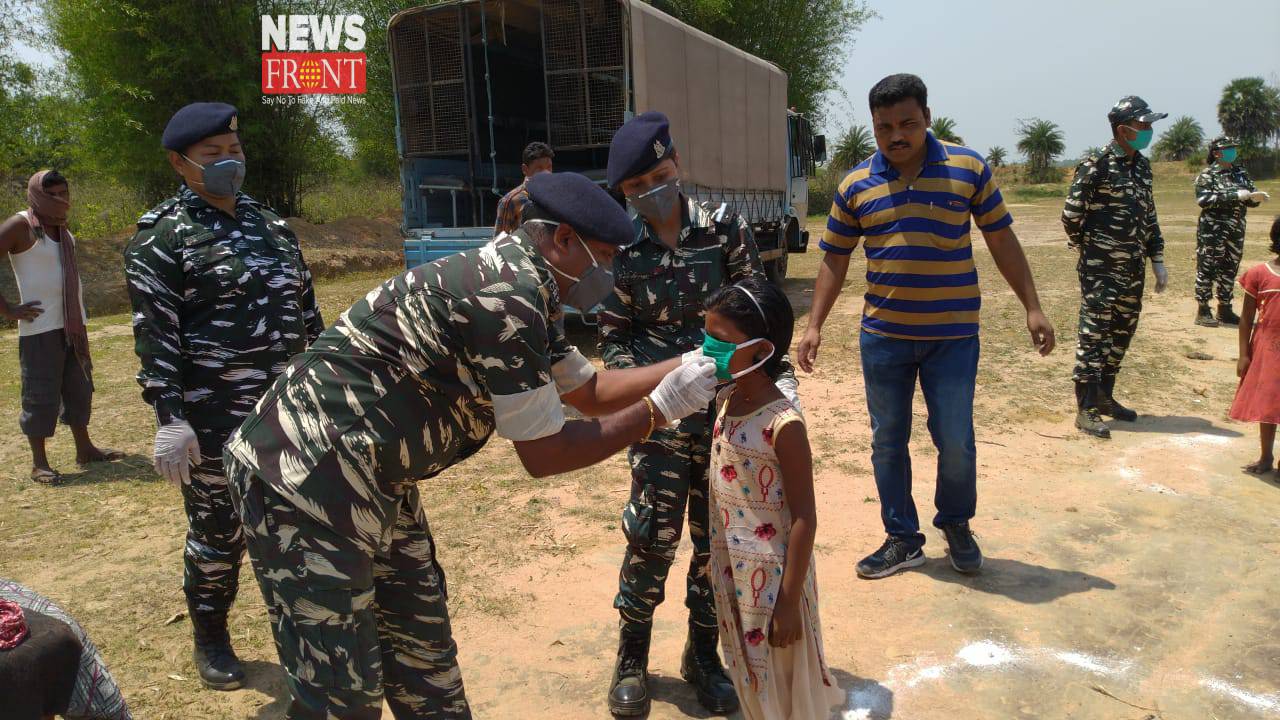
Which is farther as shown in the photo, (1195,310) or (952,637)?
(1195,310)

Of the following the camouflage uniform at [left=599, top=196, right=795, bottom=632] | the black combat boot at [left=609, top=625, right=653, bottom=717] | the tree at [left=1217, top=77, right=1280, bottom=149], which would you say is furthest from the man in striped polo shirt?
the tree at [left=1217, top=77, right=1280, bottom=149]

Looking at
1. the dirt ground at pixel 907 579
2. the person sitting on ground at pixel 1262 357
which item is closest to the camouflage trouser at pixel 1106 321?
the dirt ground at pixel 907 579

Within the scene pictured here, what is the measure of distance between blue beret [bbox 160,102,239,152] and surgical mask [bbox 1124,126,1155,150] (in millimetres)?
5335

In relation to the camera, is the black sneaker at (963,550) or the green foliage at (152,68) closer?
the black sneaker at (963,550)

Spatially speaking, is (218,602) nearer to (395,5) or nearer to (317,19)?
(317,19)

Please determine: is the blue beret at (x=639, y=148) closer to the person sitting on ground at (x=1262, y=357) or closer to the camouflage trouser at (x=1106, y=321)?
the person sitting on ground at (x=1262, y=357)

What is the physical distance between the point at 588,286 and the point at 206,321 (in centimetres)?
173

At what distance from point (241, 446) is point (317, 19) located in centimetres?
1924

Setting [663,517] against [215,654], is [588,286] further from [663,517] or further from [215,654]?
[215,654]

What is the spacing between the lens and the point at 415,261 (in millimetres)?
9117

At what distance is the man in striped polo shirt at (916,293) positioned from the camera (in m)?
3.64

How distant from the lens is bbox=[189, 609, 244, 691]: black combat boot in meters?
3.24

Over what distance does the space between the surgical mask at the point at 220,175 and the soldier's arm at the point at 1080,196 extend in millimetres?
5143

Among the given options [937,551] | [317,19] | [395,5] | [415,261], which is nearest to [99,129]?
[317,19]
